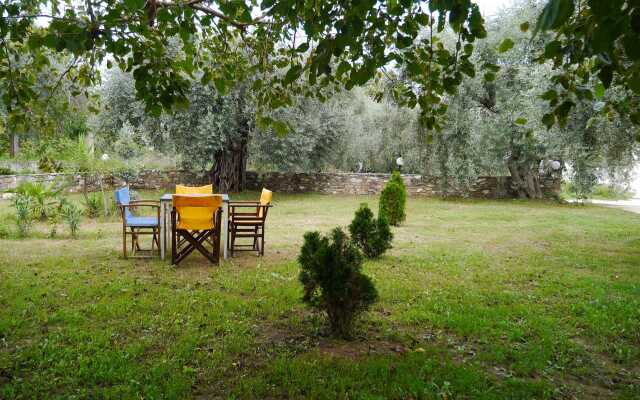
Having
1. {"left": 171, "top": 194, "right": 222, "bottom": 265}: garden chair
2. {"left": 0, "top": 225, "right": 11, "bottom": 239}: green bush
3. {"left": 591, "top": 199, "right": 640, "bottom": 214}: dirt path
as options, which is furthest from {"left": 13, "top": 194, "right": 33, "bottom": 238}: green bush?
{"left": 591, "top": 199, "right": 640, "bottom": 214}: dirt path

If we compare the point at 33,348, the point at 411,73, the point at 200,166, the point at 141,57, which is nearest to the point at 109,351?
the point at 33,348

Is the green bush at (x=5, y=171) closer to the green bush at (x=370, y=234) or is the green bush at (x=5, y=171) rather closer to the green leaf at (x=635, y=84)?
the green bush at (x=370, y=234)

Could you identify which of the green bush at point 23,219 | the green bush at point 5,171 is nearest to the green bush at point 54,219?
the green bush at point 23,219

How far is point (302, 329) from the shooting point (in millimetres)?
3752

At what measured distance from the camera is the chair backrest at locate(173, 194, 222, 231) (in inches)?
223

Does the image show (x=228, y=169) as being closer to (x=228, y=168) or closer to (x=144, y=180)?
(x=228, y=168)

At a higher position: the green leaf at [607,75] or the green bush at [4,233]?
the green leaf at [607,75]

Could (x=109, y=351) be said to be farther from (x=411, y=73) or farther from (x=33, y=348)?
(x=411, y=73)

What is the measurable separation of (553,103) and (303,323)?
2532mm

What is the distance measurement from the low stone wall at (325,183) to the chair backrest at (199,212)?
1163cm

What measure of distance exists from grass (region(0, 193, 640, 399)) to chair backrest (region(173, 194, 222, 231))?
0.57 meters

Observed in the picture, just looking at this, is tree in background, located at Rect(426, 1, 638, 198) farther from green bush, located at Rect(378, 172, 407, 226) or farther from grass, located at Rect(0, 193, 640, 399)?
grass, located at Rect(0, 193, 640, 399)

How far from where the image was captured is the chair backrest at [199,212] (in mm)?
5652

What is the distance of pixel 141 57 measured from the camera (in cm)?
324
